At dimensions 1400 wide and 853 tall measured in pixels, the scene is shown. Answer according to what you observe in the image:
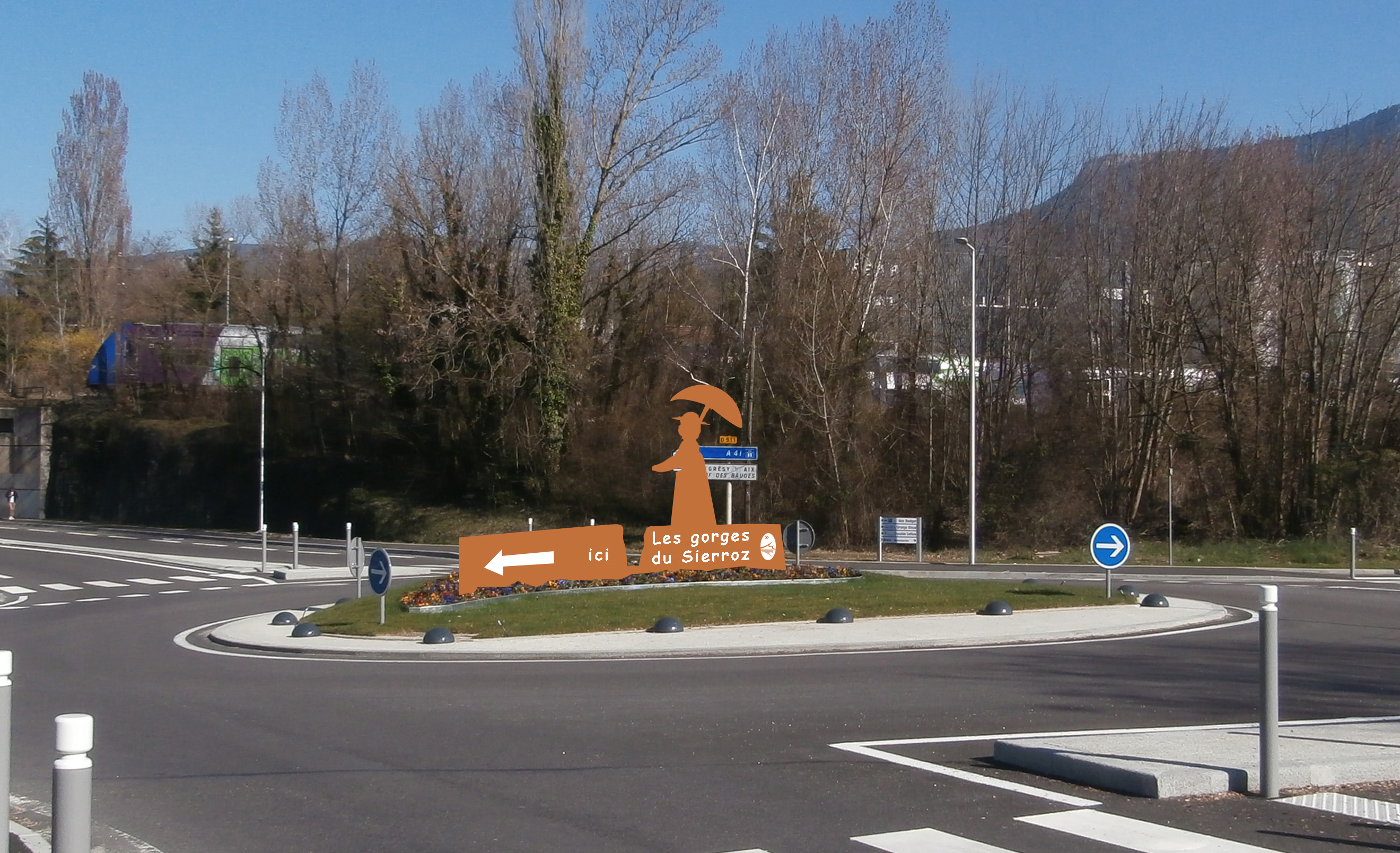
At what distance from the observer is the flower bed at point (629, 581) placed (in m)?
20.1

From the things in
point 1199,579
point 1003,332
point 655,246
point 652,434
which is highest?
point 655,246

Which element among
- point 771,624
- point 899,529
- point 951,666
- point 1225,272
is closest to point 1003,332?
point 1225,272

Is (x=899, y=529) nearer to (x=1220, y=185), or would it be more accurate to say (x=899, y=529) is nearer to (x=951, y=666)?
(x=1220, y=185)

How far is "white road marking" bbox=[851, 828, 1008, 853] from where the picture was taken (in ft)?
20.9

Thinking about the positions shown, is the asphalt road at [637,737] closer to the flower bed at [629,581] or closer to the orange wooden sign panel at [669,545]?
the flower bed at [629,581]

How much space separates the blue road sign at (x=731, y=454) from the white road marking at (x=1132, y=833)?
18.3 metres

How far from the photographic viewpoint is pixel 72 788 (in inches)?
177

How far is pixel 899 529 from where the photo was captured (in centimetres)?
3597

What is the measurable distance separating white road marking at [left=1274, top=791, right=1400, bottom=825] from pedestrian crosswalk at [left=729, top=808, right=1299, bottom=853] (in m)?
1.01

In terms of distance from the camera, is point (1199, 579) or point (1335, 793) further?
point (1199, 579)

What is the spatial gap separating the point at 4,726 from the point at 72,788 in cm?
59

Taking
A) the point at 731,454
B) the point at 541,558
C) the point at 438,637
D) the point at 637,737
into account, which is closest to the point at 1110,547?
the point at 731,454

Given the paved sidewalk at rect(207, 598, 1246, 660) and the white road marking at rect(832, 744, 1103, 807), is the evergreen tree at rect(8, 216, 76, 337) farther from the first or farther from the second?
the white road marking at rect(832, 744, 1103, 807)

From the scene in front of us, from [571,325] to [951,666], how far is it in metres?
32.3
